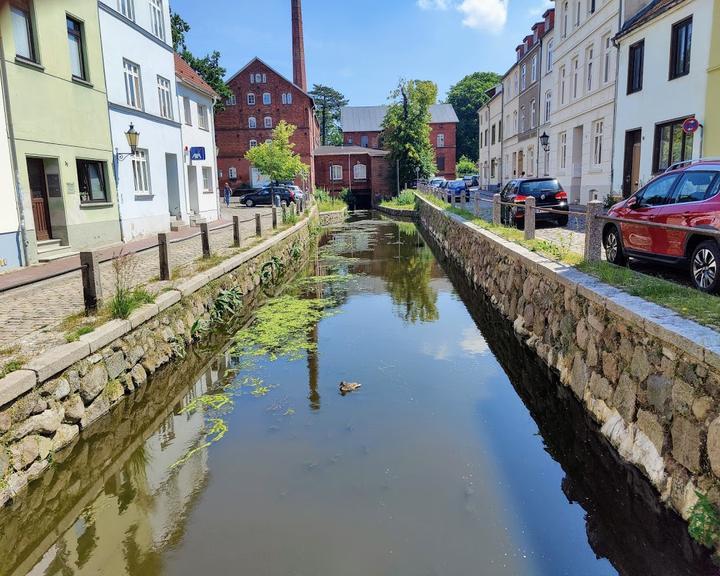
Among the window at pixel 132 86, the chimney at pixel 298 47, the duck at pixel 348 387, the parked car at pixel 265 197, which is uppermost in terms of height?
Answer: the chimney at pixel 298 47

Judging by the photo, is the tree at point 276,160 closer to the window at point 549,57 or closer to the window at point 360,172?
the window at point 549,57

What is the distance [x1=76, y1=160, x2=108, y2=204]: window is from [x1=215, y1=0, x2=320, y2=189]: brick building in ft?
115

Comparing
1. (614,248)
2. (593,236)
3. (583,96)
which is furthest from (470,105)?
(593,236)

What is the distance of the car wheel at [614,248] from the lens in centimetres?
880

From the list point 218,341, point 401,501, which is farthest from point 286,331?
point 401,501

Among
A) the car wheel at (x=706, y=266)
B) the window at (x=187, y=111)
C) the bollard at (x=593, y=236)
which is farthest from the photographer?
the window at (x=187, y=111)

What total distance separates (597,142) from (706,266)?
18.0 meters

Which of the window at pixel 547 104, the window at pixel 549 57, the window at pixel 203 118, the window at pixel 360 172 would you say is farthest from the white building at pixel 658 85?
the window at pixel 360 172

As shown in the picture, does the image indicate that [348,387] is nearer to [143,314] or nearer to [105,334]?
[143,314]

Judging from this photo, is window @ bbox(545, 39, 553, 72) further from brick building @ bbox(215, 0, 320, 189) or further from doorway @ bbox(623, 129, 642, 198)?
brick building @ bbox(215, 0, 320, 189)

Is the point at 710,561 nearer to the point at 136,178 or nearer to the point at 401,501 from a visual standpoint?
the point at 401,501

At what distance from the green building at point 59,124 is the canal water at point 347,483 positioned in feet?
23.8

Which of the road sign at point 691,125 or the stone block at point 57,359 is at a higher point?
the road sign at point 691,125

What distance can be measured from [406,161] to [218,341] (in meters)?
43.0
